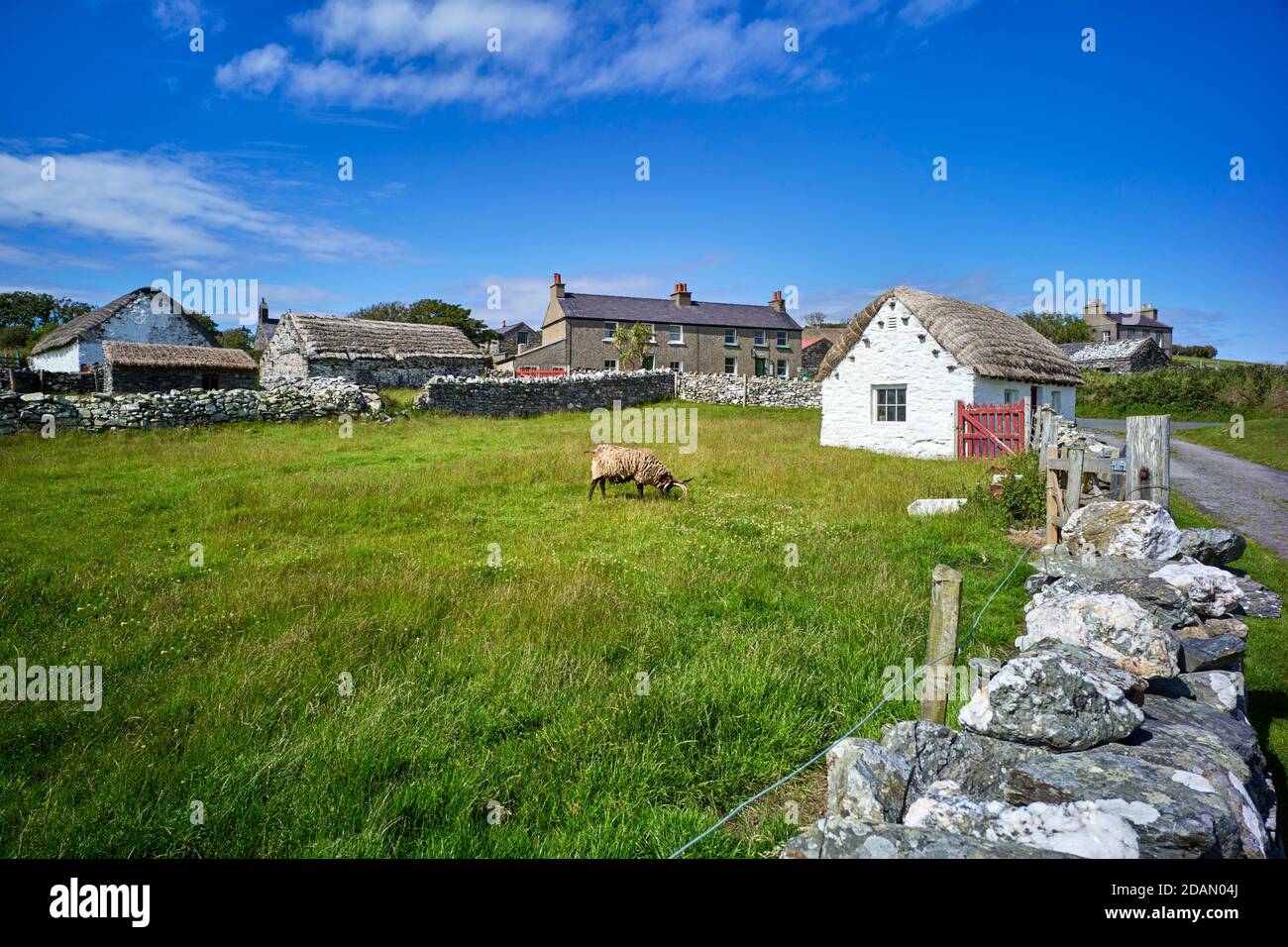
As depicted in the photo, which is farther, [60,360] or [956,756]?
[60,360]

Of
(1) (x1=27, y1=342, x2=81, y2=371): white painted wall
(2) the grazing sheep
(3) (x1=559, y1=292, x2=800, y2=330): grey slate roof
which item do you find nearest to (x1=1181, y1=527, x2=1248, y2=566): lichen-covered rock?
(2) the grazing sheep

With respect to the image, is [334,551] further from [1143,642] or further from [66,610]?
[1143,642]

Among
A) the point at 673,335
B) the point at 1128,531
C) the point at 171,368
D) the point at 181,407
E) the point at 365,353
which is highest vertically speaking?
the point at 673,335

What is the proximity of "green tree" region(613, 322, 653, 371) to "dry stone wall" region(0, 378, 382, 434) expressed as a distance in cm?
2482

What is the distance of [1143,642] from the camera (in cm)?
394

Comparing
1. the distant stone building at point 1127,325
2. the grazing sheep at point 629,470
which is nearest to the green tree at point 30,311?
the grazing sheep at point 629,470

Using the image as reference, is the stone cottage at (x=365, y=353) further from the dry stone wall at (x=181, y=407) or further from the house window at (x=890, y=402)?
the house window at (x=890, y=402)

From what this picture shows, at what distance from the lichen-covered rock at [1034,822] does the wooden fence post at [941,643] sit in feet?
2.80

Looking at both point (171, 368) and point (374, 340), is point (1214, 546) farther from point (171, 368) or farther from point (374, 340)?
point (171, 368)

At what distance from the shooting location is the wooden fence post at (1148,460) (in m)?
6.85

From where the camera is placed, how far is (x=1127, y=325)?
8050cm

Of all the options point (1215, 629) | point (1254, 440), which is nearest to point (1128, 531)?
point (1215, 629)

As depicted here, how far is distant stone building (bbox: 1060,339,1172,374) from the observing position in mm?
49062

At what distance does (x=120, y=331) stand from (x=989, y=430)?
42273 millimetres
